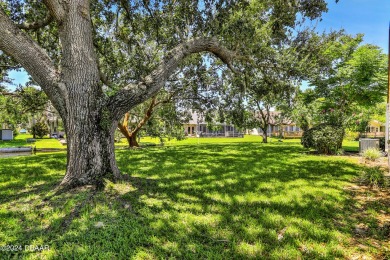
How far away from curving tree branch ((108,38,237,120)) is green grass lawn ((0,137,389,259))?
5.70 feet

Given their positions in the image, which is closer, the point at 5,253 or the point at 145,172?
the point at 5,253

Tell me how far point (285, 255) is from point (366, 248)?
3.97 ft

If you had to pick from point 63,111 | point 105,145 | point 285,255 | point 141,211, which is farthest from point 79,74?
point 285,255

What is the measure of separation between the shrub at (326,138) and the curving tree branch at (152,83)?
8880 mm

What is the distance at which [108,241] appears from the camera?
2.86 metres

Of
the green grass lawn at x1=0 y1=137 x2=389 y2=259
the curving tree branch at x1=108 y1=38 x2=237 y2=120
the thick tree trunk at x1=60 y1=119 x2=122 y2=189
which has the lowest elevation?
the green grass lawn at x1=0 y1=137 x2=389 y2=259

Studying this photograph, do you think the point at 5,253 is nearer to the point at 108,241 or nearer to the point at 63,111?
the point at 108,241

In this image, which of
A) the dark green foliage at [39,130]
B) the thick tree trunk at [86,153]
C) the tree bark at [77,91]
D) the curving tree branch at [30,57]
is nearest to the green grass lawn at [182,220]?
the thick tree trunk at [86,153]

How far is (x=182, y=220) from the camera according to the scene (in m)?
3.49

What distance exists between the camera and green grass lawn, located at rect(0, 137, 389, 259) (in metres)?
2.74

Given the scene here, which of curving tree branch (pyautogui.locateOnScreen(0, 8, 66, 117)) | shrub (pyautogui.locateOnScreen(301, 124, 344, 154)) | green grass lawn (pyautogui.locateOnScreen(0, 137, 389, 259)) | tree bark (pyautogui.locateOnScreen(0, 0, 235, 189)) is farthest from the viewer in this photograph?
shrub (pyautogui.locateOnScreen(301, 124, 344, 154))

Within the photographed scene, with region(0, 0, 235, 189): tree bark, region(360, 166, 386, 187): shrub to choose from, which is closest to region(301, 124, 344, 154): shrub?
region(360, 166, 386, 187): shrub

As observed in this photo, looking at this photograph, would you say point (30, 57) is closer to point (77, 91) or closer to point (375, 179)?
point (77, 91)

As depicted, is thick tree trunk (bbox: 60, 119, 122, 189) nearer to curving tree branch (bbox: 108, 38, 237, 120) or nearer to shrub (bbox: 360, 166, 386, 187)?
curving tree branch (bbox: 108, 38, 237, 120)
